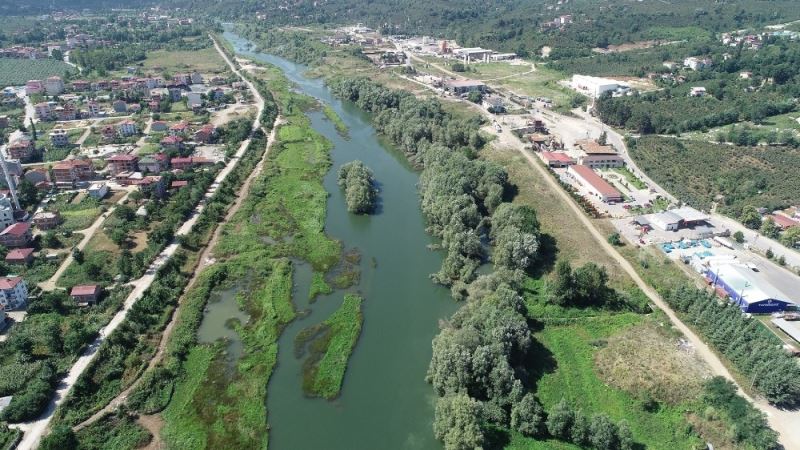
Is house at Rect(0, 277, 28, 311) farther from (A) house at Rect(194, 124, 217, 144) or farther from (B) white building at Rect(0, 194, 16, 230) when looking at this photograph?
(A) house at Rect(194, 124, 217, 144)

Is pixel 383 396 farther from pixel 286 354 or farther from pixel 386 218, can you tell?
pixel 386 218

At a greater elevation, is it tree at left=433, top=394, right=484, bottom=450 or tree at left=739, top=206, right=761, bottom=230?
tree at left=739, top=206, right=761, bottom=230

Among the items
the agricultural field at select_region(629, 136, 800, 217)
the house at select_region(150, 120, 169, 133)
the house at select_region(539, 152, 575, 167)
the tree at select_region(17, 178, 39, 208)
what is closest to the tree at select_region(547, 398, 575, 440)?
the agricultural field at select_region(629, 136, 800, 217)

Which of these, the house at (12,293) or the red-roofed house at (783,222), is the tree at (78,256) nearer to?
the house at (12,293)

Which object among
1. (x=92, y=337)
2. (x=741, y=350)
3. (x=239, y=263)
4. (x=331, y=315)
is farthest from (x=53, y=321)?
(x=741, y=350)

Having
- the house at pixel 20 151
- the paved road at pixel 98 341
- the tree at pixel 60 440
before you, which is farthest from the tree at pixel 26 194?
the tree at pixel 60 440
